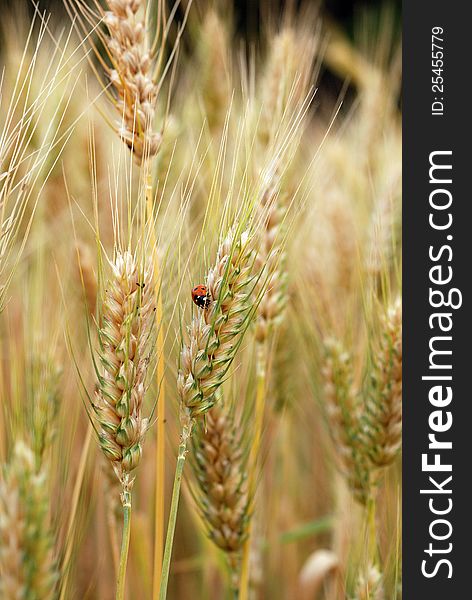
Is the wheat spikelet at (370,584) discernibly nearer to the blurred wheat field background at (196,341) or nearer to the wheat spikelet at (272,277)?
the blurred wheat field background at (196,341)

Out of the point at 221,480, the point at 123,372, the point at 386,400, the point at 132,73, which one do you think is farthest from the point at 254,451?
the point at 132,73

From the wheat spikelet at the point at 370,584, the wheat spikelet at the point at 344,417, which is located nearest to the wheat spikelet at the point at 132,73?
the wheat spikelet at the point at 344,417

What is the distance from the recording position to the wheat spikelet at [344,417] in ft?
3.37

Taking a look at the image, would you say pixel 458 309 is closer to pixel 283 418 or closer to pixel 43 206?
pixel 283 418

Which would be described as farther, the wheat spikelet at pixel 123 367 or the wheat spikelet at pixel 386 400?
the wheat spikelet at pixel 386 400

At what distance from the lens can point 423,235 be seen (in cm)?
108

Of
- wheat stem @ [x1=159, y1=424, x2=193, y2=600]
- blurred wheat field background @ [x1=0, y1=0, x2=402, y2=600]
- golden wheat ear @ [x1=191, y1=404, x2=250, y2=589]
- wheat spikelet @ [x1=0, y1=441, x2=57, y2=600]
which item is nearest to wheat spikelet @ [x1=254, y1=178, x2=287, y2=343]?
blurred wheat field background @ [x1=0, y1=0, x2=402, y2=600]

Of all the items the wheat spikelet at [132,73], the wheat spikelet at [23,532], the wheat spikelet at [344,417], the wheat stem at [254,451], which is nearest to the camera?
the wheat spikelet at [23,532]

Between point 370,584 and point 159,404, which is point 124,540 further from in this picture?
point 370,584

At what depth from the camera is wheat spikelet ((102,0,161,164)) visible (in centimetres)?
80

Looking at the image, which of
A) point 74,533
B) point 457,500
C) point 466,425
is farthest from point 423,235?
point 74,533

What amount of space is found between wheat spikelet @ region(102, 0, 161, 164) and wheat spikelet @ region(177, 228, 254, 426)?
17 centimetres

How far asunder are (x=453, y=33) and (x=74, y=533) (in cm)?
93

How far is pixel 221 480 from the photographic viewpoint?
88cm
